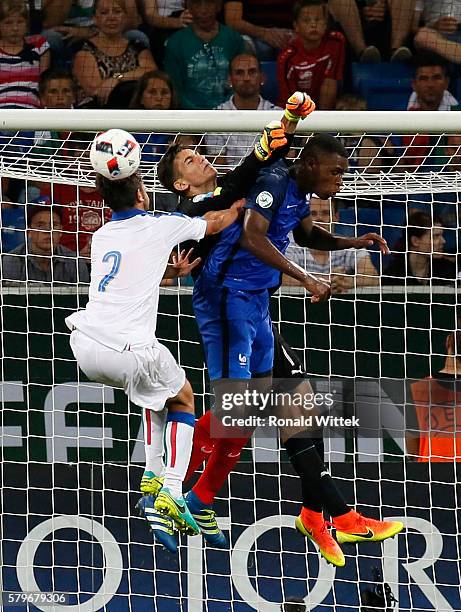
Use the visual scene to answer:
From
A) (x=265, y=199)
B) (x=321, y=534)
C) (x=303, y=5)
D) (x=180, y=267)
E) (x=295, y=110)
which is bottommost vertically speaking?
(x=321, y=534)

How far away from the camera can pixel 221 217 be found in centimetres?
564

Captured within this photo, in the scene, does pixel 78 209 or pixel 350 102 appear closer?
pixel 78 209

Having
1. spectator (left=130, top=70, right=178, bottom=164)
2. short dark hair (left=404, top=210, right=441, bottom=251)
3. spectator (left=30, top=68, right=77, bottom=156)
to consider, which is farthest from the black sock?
spectator (left=30, top=68, right=77, bottom=156)

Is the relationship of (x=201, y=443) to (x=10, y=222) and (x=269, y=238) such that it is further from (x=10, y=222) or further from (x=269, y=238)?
(x=10, y=222)

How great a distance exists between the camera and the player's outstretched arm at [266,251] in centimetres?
562

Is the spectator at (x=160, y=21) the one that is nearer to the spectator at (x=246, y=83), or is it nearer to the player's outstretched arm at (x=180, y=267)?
the spectator at (x=246, y=83)

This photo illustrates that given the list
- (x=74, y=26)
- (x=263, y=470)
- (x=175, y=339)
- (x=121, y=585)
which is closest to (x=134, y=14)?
(x=74, y=26)

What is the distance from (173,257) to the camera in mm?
5762

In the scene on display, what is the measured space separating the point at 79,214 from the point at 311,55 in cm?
220

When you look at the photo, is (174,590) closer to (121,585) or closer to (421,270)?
(121,585)

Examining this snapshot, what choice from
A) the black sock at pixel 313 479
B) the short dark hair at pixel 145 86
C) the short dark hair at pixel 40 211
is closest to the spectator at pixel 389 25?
the short dark hair at pixel 145 86

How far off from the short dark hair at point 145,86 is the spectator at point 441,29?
1.74 m

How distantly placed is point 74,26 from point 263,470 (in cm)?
333

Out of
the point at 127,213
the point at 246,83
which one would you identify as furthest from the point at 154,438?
the point at 246,83
